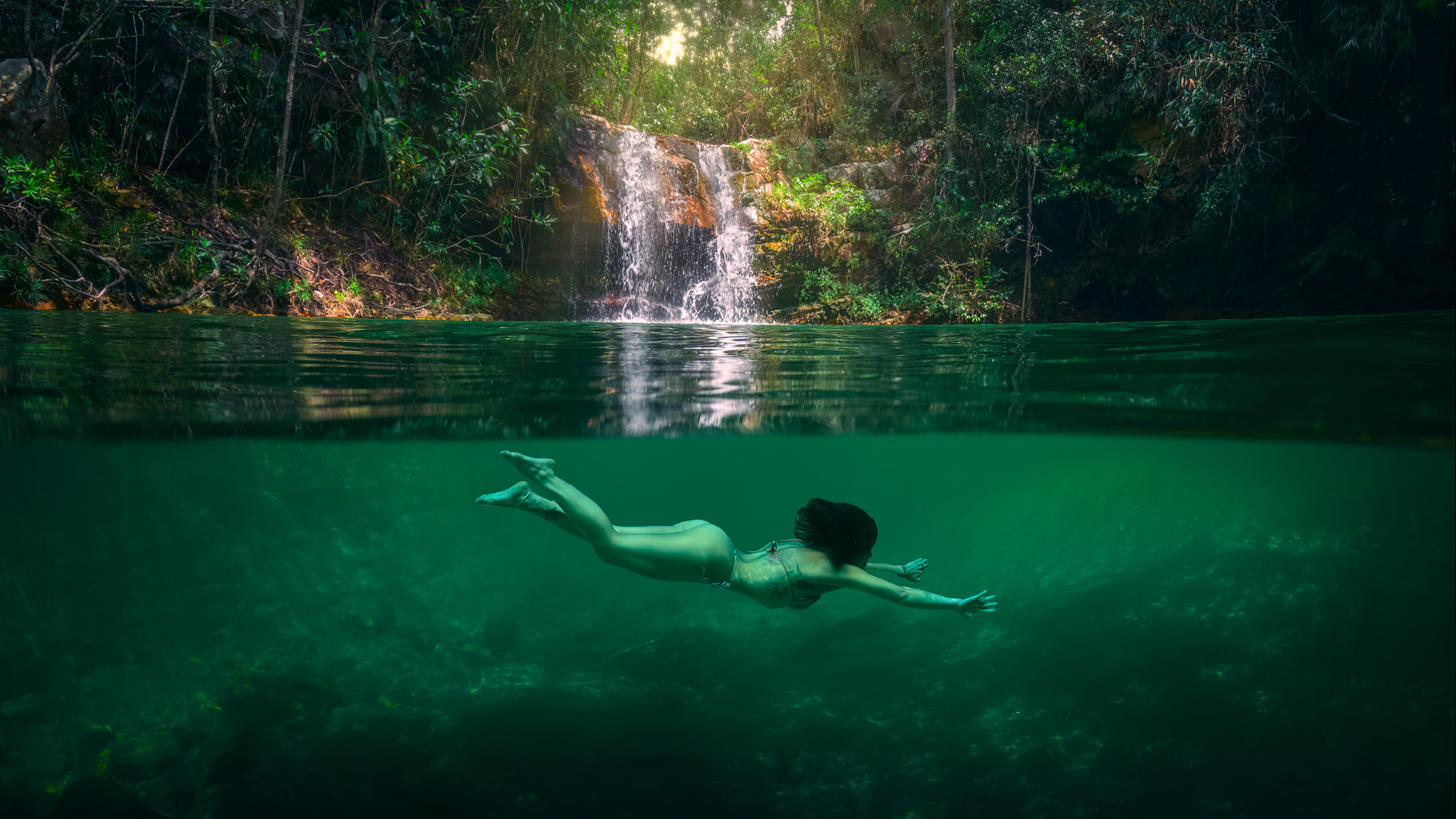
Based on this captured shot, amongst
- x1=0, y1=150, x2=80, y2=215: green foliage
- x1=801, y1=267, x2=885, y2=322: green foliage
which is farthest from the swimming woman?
x1=801, y1=267, x2=885, y2=322: green foliage

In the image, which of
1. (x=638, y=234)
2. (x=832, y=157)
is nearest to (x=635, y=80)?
(x=832, y=157)

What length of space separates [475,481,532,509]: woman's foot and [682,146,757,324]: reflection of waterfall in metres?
12.5

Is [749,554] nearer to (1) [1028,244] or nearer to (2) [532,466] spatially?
(2) [532,466]

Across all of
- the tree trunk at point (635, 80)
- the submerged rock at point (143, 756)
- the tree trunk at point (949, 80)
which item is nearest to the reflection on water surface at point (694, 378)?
the submerged rock at point (143, 756)

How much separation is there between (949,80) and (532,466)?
18.5 m

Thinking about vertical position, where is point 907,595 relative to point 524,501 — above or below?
below

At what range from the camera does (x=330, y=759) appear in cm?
741

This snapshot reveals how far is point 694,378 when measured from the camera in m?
6.98

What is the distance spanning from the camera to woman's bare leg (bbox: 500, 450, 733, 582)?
4211mm

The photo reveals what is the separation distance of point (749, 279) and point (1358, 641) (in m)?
14.0

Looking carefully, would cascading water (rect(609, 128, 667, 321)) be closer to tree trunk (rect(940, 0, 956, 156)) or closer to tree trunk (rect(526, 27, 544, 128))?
tree trunk (rect(526, 27, 544, 128))

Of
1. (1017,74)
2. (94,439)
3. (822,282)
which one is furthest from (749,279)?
(94,439)

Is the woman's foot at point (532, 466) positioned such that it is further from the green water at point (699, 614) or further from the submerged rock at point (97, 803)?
the submerged rock at point (97, 803)

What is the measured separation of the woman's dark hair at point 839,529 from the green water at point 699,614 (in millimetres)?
2515
